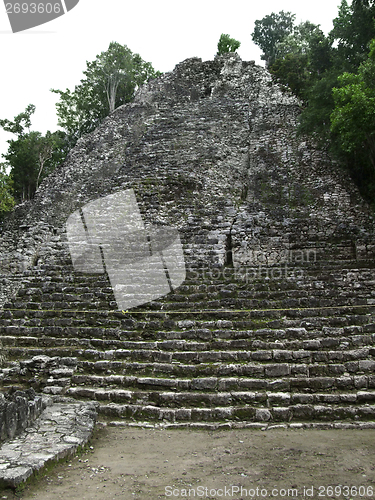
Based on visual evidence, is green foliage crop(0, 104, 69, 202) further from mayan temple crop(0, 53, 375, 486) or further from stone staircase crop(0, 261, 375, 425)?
stone staircase crop(0, 261, 375, 425)

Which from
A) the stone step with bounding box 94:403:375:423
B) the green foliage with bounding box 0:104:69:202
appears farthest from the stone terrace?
the green foliage with bounding box 0:104:69:202

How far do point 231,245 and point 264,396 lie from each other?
15.1ft

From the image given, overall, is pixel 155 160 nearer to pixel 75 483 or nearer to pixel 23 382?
pixel 23 382

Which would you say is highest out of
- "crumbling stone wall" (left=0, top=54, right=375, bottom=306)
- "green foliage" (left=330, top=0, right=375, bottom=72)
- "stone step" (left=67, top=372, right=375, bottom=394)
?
"green foliage" (left=330, top=0, right=375, bottom=72)

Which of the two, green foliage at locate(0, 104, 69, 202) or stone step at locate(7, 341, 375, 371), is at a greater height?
green foliage at locate(0, 104, 69, 202)

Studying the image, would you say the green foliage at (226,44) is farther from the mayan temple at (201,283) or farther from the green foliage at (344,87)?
the mayan temple at (201,283)

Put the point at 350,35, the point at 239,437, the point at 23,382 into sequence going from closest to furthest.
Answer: the point at 239,437
the point at 23,382
the point at 350,35

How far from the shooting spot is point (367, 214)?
32.5 ft

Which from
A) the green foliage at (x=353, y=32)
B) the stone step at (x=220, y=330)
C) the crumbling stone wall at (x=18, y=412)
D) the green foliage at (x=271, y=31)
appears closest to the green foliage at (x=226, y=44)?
the green foliage at (x=271, y=31)

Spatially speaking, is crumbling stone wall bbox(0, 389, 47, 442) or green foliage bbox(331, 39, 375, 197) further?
green foliage bbox(331, 39, 375, 197)

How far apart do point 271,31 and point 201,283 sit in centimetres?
2517

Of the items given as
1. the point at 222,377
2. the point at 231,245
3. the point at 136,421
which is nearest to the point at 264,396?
the point at 222,377

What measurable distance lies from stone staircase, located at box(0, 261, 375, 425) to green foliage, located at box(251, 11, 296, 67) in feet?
77.6

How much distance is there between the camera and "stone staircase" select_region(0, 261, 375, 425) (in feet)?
15.8
